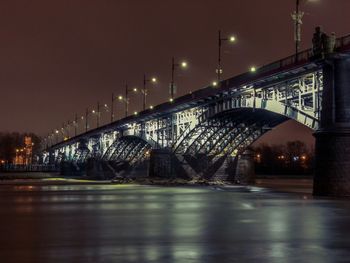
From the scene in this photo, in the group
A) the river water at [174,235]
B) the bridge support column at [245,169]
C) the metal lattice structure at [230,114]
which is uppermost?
the metal lattice structure at [230,114]

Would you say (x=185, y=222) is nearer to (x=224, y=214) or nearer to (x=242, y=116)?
(x=224, y=214)

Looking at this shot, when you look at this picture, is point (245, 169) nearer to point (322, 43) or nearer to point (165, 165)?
point (165, 165)

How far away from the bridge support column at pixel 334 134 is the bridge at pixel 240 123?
7 centimetres

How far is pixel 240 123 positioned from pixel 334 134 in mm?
36744

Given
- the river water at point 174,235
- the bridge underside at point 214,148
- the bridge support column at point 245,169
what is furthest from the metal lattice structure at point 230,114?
the river water at point 174,235

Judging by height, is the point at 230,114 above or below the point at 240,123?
above

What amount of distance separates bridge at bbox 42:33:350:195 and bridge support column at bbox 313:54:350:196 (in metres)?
0.07

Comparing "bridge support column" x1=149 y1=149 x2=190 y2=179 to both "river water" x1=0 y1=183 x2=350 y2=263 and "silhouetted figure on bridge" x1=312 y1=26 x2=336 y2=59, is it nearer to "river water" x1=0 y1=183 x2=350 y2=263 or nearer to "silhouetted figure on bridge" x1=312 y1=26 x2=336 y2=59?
"silhouetted figure on bridge" x1=312 y1=26 x2=336 y2=59

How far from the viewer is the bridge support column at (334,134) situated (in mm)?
47531

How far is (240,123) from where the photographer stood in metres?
84.8

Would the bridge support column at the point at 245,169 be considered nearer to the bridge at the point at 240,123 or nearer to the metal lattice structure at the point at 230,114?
the bridge at the point at 240,123

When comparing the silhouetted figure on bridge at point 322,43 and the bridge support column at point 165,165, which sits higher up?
the silhouetted figure on bridge at point 322,43

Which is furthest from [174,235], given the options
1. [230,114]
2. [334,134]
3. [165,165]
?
[165,165]

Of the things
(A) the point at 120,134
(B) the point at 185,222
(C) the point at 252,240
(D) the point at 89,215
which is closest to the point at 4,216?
(D) the point at 89,215
